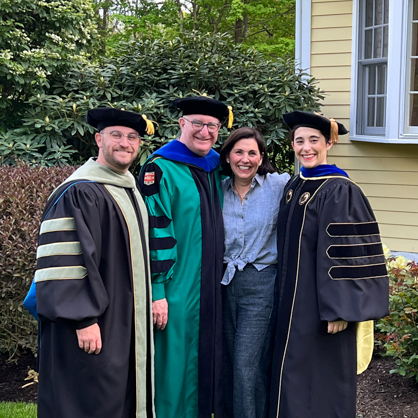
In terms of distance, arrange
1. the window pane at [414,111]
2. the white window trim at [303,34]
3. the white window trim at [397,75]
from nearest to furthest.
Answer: the white window trim at [397,75]
the window pane at [414,111]
the white window trim at [303,34]

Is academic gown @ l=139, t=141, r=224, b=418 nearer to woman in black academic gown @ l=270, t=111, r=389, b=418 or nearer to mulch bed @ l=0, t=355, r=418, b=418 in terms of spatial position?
woman in black academic gown @ l=270, t=111, r=389, b=418

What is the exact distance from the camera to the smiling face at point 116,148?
2.97 metres

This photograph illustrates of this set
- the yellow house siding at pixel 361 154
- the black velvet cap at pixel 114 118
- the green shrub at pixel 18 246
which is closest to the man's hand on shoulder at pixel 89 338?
the black velvet cap at pixel 114 118

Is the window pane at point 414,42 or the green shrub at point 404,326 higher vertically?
the window pane at point 414,42

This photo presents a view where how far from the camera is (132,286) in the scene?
2969 millimetres

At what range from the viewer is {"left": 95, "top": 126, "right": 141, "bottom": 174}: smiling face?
297cm

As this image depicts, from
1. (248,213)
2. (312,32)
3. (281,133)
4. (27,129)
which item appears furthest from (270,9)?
(248,213)

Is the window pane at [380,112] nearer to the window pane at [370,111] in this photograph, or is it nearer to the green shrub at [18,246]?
the window pane at [370,111]

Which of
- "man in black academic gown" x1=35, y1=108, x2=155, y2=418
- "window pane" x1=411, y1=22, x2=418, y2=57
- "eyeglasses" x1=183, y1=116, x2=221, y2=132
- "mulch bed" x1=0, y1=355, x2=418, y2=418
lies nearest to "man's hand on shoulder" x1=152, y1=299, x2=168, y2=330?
"man in black academic gown" x1=35, y1=108, x2=155, y2=418

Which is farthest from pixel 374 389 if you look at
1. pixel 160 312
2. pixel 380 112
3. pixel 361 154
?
pixel 380 112

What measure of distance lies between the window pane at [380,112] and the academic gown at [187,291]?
4140 millimetres

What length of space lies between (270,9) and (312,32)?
6704 mm

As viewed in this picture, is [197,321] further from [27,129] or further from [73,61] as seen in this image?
[73,61]

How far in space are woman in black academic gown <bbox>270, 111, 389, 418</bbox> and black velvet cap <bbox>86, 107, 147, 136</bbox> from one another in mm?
918
